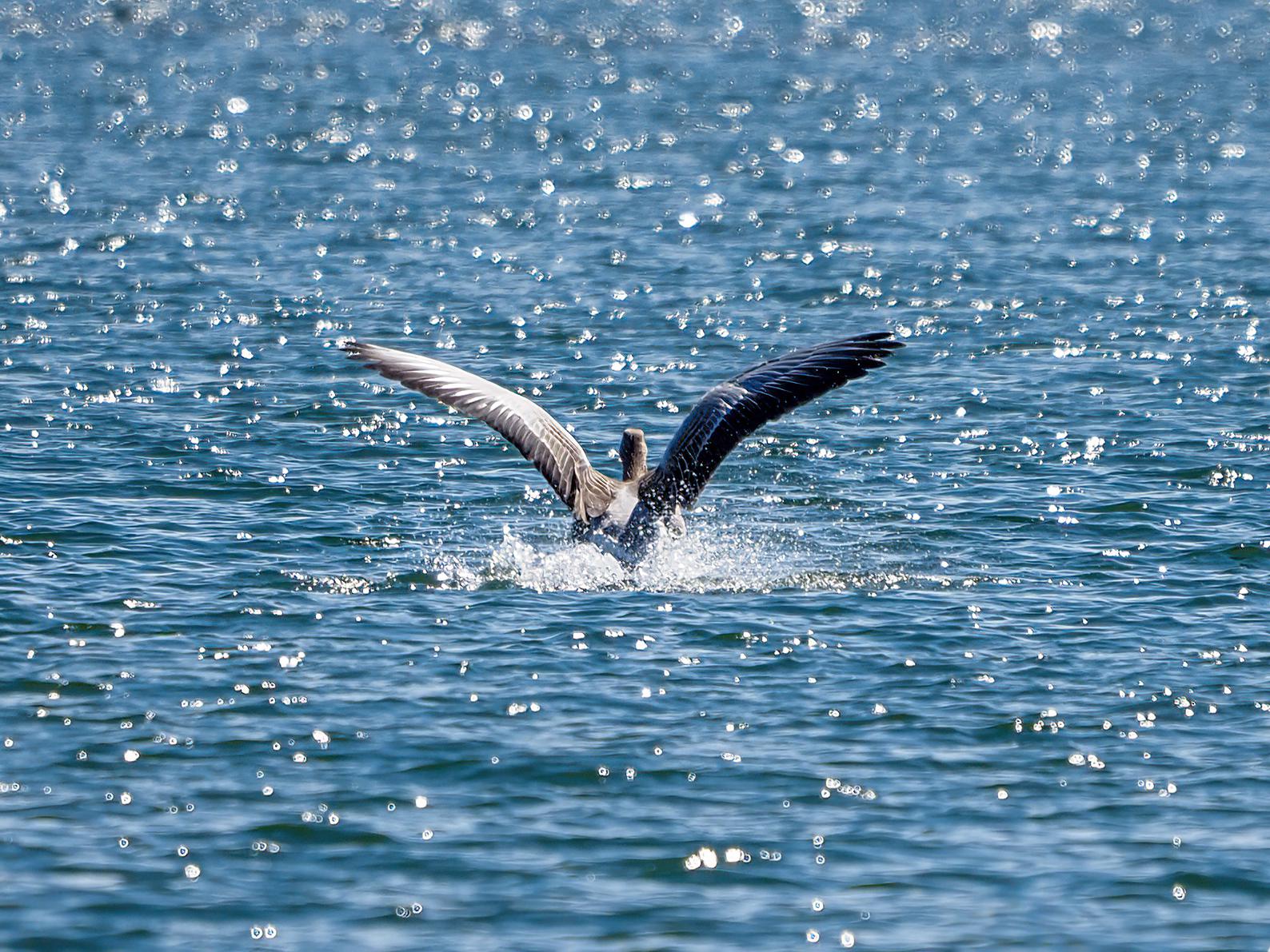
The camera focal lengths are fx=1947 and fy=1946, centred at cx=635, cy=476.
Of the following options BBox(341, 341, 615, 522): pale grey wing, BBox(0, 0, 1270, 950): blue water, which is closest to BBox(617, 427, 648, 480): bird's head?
BBox(341, 341, 615, 522): pale grey wing

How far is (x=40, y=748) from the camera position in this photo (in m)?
14.0

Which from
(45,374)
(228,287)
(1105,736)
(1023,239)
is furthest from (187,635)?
(1023,239)

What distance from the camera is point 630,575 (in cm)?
1820

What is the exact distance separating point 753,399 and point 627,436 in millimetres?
1682

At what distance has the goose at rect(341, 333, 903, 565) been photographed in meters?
17.5

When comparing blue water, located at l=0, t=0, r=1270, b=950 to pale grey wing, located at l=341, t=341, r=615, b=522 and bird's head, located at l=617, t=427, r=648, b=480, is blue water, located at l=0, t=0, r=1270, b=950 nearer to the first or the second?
pale grey wing, located at l=341, t=341, r=615, b=522

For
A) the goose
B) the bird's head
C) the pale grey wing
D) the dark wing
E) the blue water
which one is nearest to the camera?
the blue water

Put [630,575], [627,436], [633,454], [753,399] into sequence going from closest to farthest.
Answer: [753,399] < [630,575] < [627,436] < [633,454]

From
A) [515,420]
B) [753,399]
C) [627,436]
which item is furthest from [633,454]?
[753,399]

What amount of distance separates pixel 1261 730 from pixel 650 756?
4.64 meters

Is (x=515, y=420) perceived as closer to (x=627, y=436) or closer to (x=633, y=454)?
(x=627, y=436)

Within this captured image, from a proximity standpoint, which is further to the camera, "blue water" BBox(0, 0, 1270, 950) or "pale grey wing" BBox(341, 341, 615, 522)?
"pale grey wing" BBox(341, 341, 615, 522)

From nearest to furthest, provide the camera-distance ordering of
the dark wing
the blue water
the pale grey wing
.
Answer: the blue water
the dark wing
the pale grey wing

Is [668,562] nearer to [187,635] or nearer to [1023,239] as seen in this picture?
[187,635]
